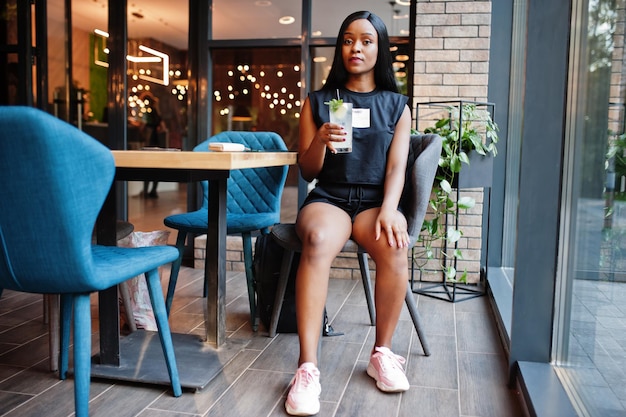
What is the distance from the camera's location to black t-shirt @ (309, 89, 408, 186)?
2115mm

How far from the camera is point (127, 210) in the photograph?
422 cm

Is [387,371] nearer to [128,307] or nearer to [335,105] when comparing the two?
[335,105]

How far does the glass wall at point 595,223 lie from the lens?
1.22 metres

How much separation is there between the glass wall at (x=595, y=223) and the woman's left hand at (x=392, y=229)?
495 mm

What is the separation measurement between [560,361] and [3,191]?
5.40 ft

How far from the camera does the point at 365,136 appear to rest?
84.4 inches

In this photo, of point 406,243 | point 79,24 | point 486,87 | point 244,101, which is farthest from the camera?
point 79,24

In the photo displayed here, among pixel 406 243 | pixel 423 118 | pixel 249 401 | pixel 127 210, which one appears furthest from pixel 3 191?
pixel 127 210

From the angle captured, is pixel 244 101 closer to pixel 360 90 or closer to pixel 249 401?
pixel 360 90

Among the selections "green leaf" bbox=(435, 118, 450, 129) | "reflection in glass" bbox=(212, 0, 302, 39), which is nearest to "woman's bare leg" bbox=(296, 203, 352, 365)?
"green leaf" bbox=(435, 118, 450, 129)

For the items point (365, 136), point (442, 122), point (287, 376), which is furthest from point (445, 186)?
point (287, 376)

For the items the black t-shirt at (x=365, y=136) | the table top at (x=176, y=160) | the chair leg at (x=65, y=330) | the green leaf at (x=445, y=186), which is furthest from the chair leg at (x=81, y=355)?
the green leaf at (x=445, y=186)

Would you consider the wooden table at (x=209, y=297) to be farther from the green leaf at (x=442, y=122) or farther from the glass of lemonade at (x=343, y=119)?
Result: the green leaf at (x=442, y=122)

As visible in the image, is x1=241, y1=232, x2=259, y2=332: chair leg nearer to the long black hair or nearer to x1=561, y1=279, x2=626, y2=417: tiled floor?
the long black hair
